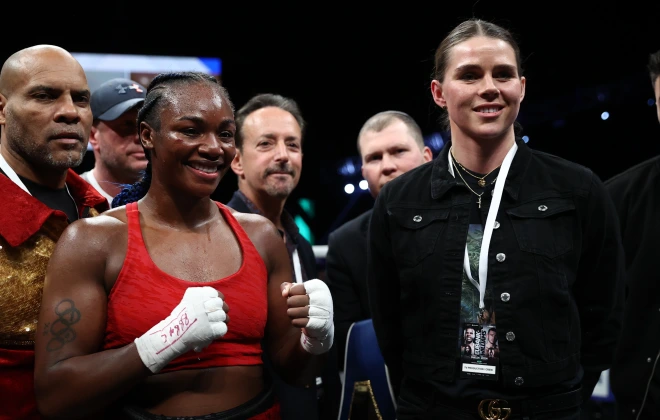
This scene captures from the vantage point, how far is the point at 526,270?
5.49ft

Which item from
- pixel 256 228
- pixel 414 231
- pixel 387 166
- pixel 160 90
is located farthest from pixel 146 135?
pixel 387 166

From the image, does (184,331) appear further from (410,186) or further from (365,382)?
(365,382)

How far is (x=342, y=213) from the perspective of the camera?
7629 mm

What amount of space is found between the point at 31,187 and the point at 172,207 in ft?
1.51

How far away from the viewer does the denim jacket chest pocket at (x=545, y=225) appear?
1.69 m

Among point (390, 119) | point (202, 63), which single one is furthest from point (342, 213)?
point (390, 119)

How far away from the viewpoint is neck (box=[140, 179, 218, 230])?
5.12ft

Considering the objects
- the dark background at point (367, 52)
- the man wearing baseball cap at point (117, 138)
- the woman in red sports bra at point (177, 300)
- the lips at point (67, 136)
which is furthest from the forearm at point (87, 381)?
the dark background at point (367, 52)

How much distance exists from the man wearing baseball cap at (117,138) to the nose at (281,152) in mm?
502

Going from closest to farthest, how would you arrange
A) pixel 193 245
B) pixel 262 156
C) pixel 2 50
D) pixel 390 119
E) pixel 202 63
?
pixel 193 245 < pixel 262 156 < pixel 390 119 < pixel 2 50 < pixel 202 63

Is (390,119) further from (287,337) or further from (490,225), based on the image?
(287,337)

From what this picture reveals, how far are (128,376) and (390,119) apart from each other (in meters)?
1.83

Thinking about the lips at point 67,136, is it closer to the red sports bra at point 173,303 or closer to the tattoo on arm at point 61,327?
the red sports bra at point 173,303

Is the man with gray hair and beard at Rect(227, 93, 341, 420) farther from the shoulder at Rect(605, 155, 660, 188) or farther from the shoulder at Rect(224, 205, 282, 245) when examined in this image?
the shoulder at Rect(605, 155, 660, 188)
